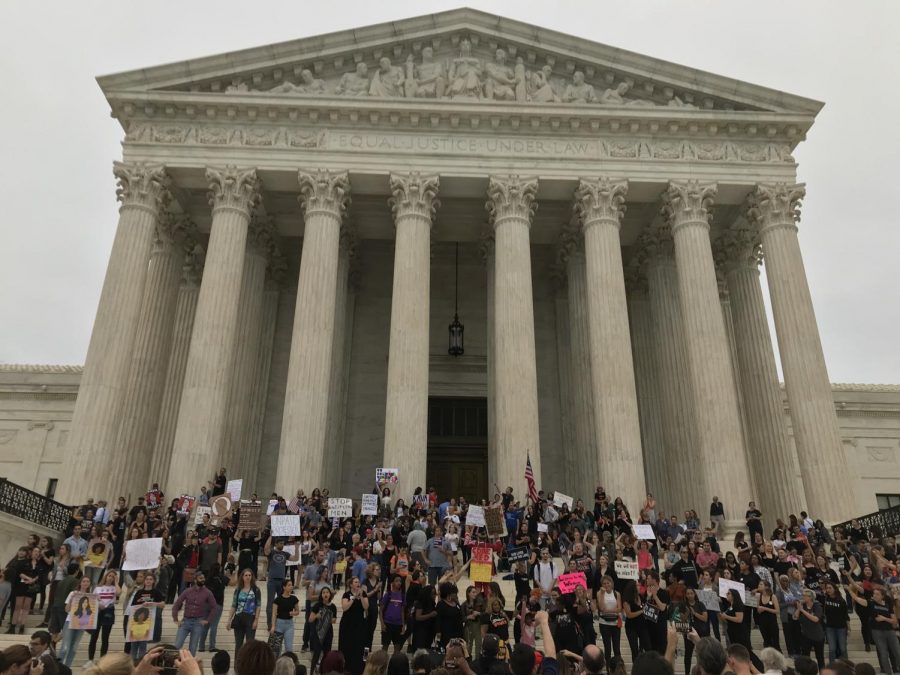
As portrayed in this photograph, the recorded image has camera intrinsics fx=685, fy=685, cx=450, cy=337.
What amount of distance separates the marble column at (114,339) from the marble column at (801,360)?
23699 mm

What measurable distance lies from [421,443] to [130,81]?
18227mm

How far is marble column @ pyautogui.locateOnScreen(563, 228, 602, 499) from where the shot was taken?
27.6 meters

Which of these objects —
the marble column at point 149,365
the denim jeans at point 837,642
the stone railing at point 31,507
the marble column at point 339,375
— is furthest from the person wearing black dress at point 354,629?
the marble column at point 339,375

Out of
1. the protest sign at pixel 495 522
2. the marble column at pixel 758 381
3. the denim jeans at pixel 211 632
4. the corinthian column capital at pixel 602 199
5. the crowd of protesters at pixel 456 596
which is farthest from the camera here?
the marble column at pixel 758 381

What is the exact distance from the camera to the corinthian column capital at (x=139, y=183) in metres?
26.2

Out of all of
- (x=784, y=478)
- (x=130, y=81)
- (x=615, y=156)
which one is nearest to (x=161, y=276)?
(x=130, y=81)

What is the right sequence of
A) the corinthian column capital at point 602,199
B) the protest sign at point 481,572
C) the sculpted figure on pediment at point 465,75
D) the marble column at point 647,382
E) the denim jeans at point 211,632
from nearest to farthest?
the denim jeans at point 211,632 < the protest sign at point 481,572 < the corinthian column capital at point 602,199 < the sculpted figure on pediment at point 465,75 < the marble column at point 647,382

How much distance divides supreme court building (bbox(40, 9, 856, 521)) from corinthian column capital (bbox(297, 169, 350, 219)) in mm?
78

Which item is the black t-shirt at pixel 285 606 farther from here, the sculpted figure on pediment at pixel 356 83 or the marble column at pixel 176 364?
the sculpted figure on pediment at pixel 356 83

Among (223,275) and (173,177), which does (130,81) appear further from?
(223,275)

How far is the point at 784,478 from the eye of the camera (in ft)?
89.6

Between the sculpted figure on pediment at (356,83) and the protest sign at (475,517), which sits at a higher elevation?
the sculpted figure on pediment at (356,83)

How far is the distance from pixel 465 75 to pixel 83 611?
2374 centimetres

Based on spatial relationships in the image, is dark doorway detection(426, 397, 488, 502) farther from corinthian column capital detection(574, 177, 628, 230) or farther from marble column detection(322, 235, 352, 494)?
corinthian column capital detection(574, 177, 628, 230)
